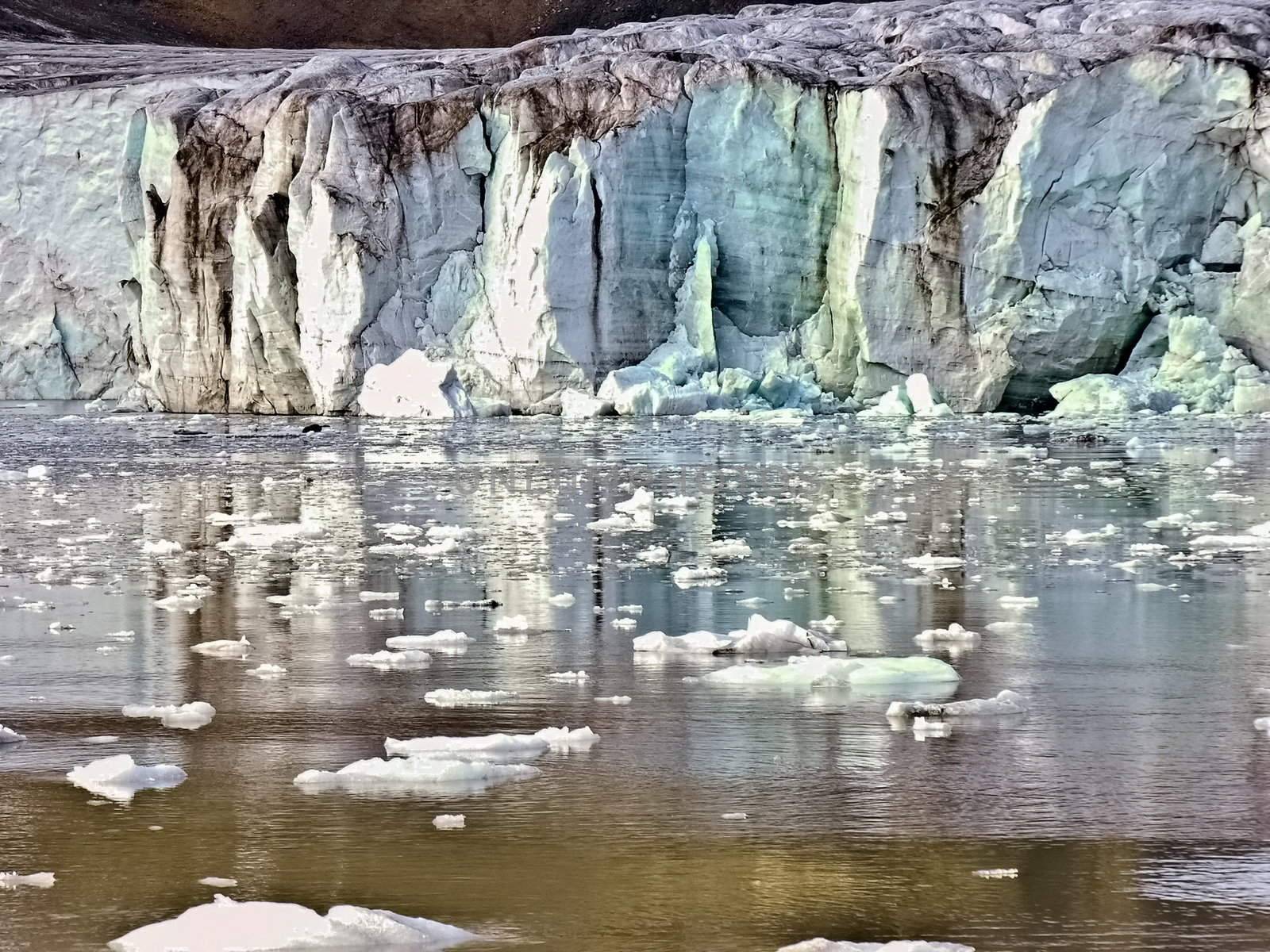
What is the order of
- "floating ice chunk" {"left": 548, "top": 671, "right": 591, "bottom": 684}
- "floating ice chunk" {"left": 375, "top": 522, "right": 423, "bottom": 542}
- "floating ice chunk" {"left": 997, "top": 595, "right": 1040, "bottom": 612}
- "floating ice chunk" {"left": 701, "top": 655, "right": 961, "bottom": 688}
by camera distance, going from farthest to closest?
"floating ice chunk" {"left": 375, "top": 522, "right": 423, "bottom": 542} → "floating ice chunk" {"left": 997, "top": 595, "right": 1040, "bottom": 612} → "floating ice chunk" {"left": 548, "top": 671, "right": 591, "bottom": 684} → "floating ice chunk" {"left": 701, "top": 655, "right": 961, "bottom": 688}

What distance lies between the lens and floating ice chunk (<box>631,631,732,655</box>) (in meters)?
6.08

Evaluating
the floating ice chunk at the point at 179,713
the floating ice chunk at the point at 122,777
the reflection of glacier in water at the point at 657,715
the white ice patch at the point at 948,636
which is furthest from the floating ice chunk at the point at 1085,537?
the floating ice chunk at the point at 122,777

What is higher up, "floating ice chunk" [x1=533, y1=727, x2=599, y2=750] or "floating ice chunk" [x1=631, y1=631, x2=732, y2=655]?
"floating ice chunk" [x1=631, y1=631, x2=732, y2=655]

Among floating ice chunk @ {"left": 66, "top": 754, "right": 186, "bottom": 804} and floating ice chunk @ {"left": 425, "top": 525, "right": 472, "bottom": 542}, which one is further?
floating ice chunk @ {"left": 425, "top": 525, "right": 472, "bottom": 542}

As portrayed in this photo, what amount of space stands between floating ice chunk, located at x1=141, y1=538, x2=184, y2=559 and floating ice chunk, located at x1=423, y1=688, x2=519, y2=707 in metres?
4.31

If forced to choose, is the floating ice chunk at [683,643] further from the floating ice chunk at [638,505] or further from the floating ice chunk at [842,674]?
the floating ice chunk at [638,505]

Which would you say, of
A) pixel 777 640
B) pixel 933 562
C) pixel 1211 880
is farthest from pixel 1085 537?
pixel 1211 880

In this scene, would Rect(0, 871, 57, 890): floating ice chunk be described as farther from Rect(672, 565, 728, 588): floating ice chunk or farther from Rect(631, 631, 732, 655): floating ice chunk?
Rect(672, 565, 728, 588): floating ice chunk

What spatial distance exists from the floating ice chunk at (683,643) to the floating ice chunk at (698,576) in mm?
1664

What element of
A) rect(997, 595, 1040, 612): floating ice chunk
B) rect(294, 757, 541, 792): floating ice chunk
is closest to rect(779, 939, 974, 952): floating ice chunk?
rect(294, 757, 541, 792): floating ice chunk

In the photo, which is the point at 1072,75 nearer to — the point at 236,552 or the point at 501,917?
the point at 236,552

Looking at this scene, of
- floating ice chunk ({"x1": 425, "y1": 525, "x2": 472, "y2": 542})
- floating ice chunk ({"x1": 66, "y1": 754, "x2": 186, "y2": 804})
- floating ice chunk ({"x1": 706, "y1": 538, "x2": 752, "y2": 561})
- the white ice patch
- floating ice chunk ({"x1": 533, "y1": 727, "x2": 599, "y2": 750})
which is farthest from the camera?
floating ice chunk ({"x1": 425, "y1": 525, "x2": 472, "y2": 542})

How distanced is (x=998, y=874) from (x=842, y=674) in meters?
2.03

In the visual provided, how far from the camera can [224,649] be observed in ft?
20.1
